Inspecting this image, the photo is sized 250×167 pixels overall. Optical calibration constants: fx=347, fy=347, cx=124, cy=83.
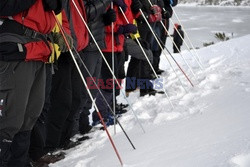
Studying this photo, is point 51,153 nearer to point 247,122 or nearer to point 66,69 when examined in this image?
point 66,69

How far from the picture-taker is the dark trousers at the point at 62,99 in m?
3.56

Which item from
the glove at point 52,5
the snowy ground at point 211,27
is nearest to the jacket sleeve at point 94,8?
the glove at point 52,5

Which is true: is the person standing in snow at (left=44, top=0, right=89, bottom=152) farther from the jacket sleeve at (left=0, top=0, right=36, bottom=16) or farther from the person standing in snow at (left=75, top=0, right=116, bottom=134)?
the jacket sleeve at (left=0, top=0, right=36, bottom=16)

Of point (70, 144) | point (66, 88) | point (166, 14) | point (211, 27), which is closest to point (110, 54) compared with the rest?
point (66, 88)

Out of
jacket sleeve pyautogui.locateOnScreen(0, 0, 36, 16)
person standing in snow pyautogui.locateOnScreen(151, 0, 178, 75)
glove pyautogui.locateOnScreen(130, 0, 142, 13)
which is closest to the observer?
jacket sleeve pyautogui.locateOnScreen(0, 0, 36, 16)

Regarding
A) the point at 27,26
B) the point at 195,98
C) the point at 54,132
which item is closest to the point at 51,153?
the point at 54,132

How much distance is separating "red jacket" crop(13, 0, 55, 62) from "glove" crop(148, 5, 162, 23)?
11.8 ft

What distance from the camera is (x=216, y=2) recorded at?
64.2m

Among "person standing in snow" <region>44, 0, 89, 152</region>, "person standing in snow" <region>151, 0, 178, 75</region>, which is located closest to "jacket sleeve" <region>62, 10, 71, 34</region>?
"person standing in snow" <region>44, 0, 89, 152</region>

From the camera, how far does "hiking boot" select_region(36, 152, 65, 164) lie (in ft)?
11.8

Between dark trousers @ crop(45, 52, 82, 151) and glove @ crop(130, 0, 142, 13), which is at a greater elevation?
glove @ crop(130, 0, 142, 13)

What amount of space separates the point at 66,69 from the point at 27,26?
2.93ft

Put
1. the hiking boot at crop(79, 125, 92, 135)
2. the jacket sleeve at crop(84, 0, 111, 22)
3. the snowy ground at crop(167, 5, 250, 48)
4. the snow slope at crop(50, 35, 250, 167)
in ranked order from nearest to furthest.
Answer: the snow slope at crop(50, 35, 250, 167), the jacket sleeve at crop(84, 0, 111, 22), the hiking boot at crop(79, 125, 92, 135), the snowy ground at crop(167, 5, 250, 48)

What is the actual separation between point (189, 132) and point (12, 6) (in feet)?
5.86
